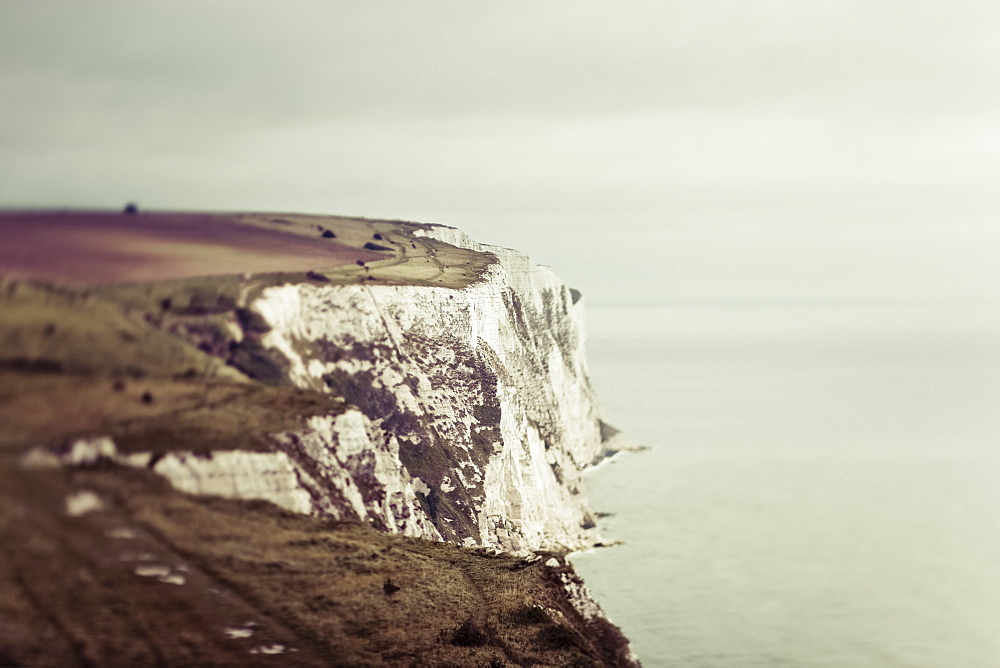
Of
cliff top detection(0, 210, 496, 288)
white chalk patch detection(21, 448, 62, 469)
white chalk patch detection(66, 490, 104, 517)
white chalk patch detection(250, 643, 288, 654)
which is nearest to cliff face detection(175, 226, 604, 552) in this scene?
cliff top detection(0, 210, 496, 288)

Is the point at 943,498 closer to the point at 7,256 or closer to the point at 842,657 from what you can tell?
the point at 842,657

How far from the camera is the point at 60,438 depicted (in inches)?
1355

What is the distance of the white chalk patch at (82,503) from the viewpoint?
3319 centimetres

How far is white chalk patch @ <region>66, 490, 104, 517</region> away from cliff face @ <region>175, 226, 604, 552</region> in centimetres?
323

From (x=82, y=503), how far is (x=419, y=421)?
30.2m

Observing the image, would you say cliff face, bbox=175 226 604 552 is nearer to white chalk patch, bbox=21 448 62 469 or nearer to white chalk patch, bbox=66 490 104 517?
white chalk patch, bbox=66 490 104 517

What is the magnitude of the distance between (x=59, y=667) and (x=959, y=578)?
246 feet

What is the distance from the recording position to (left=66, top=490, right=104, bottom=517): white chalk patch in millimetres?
33188

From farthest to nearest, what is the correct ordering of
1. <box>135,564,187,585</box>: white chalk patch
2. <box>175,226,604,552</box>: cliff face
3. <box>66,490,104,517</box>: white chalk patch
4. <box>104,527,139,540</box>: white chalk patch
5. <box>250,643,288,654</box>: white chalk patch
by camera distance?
<box>175,226,604,552</box>: cliff face < <box>104,527,139,540</box>: white chalk patch < <box>135,564,187,585</box>: white chalk patch < <box>250,643,288,654</box>: white chalk patch < <box>66,490,104,517</box>: white chalk patch

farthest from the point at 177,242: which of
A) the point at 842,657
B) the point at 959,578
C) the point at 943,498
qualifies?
the point at 943,498

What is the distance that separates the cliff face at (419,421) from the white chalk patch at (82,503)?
127 inches

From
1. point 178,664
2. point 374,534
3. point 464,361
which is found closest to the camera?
point 178,664

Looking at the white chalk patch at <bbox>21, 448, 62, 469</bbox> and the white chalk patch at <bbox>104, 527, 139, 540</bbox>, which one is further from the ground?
the white chalk patch at <bbox>21, 448, 62, 469</bbox>

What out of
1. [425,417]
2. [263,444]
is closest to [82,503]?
[263,444]
